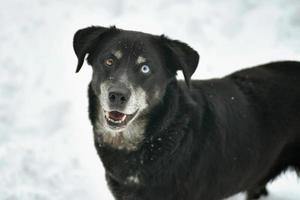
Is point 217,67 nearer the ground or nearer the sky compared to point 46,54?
nearer the ground

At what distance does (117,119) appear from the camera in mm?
4133

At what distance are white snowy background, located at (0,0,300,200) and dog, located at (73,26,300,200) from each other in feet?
4.58

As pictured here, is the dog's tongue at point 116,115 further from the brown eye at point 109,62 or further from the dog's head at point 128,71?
the brown eye at point 109,62

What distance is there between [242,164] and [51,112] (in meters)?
2.98

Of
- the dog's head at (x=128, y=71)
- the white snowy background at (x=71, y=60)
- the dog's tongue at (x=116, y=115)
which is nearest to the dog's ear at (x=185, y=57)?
the dog's head at (x=128, y=71)

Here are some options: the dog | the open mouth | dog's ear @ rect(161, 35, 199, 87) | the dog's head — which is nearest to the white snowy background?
the dog

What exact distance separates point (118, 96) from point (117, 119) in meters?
0.24

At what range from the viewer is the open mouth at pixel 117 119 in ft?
13.5

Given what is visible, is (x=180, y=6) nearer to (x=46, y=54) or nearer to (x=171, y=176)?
(x=46, y=54)

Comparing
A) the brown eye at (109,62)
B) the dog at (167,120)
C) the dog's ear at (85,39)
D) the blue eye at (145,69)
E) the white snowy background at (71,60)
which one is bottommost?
the dog at (167,120)

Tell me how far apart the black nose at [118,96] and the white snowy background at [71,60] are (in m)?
1.94

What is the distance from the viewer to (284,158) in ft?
16.9

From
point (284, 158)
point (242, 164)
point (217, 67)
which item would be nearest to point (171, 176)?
point (242, 164)

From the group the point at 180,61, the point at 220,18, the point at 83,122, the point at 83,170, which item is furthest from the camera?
the point at 220,18
